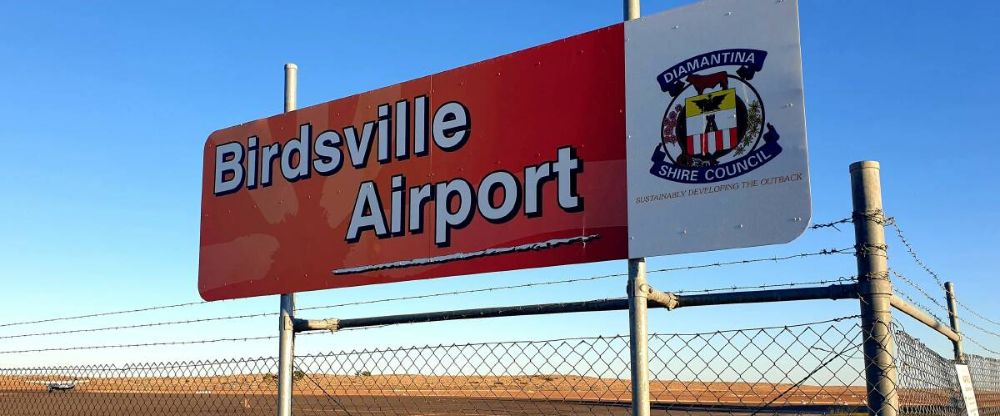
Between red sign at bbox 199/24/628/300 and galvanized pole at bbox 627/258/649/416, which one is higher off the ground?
red sign at bbox 199/24/628/300

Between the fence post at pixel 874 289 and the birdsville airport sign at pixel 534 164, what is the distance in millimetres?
296

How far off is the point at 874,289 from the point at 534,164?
219 centimetres

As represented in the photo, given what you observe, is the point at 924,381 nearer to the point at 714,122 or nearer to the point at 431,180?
the point at 714,122

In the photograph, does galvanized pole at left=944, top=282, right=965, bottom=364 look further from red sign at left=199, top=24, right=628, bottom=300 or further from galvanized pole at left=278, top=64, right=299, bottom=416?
galvanized pole at left=278, top=64, right=299, bottom=416

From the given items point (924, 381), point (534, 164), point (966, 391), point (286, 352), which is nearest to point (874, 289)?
point (924, 381)

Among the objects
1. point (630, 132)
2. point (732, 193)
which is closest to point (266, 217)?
point (630, 132)

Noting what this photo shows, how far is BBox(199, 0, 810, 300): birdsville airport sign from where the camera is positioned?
453 centimetres

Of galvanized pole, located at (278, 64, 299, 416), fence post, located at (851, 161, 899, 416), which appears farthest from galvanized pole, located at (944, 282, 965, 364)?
galvanized pole, located at (278, 64, 299, 416)

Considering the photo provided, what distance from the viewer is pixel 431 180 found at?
605 centimetres

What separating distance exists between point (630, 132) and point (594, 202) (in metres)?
0.45

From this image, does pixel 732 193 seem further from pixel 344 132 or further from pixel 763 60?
pixel 344 132

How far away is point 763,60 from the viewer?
4.54 m

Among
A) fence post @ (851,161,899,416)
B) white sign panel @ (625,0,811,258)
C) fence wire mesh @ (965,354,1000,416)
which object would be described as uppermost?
white sign panel @ (625,0,811,258)

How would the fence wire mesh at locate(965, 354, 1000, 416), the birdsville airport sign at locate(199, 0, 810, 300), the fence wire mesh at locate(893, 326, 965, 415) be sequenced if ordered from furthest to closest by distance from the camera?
the fence wire mesh at locate(965, 354, 1000, 416) < the birdsville airport sign at locate(199, 0, 810, 300) < the fence wire mesh at locate(893, 326, 965, 415)
